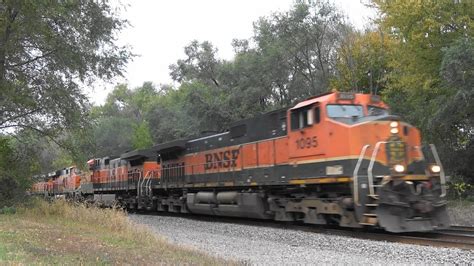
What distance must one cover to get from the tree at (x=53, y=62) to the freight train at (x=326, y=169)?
5.58 metres

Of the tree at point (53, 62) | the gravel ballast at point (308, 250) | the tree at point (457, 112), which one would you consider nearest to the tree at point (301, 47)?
the tree at point (457, 112)

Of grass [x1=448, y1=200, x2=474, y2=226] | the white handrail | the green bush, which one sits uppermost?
the white handrail

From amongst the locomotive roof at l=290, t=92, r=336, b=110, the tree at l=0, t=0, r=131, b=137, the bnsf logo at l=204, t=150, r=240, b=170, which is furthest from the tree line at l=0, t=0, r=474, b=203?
the locomotive roof at l=290, t=92, r=336, b=110

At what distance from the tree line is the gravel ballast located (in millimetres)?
7999

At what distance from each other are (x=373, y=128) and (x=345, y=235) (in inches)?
115

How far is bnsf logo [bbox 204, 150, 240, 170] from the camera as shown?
58.5 ft

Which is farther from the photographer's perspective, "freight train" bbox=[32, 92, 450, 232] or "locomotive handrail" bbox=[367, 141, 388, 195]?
"freight train" bbox=[32, 92, 450, 232]

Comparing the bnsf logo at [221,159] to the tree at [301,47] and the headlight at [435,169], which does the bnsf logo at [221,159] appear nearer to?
the headlight at [435,169]

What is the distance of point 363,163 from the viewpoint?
1195 cm

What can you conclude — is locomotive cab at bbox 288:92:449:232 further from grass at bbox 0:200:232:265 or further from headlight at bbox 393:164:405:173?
grass at bbox 0:200:232:265

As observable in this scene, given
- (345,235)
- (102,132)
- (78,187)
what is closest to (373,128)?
(345,235)

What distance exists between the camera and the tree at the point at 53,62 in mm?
15484

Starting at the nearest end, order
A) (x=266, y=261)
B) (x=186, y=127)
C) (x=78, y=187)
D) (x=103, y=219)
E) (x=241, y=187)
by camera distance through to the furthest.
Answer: (x=266, y=261) < (x=103, y=219) < (x=241, y=187) < (x=78, y=187) < (x=186, y=127)

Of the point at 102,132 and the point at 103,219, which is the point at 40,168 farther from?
the point at 102,132
